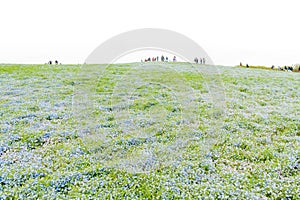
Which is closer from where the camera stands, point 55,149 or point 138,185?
point 138,185

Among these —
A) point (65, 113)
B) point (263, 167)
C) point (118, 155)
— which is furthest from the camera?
point (65, 113)

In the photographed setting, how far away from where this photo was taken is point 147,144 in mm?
8812

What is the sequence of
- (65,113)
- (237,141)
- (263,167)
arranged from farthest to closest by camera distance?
(65,113) → (237,141) → (263,167)

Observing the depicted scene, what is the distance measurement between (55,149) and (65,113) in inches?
155

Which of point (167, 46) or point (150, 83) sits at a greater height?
point (167, 46)

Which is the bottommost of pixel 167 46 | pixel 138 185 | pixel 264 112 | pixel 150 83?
pixel 138 185

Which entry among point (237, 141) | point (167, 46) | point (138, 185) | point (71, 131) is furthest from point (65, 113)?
point (237, 141)

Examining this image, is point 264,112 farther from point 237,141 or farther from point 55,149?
point 55,149

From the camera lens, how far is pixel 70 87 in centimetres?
1784

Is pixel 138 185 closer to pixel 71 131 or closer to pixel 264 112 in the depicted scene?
pixel 71 131

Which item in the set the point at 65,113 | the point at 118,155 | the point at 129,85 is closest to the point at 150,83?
the point at 129,85

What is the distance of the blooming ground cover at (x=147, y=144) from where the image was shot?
639cm

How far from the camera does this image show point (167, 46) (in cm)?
1026

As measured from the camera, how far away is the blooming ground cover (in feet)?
21.0
